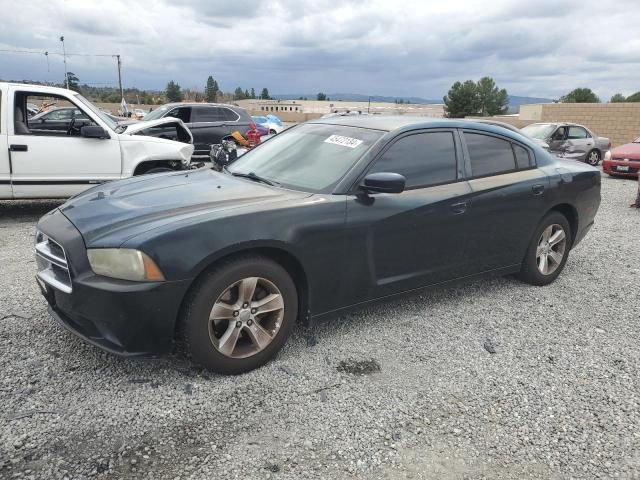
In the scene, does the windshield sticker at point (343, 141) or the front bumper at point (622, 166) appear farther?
the front bumper at point (622, 166)

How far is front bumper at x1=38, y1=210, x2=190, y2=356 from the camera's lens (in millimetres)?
2623

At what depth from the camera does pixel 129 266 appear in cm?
263

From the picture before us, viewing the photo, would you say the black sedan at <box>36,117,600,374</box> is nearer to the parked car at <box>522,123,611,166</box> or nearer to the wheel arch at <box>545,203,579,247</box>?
the wheel arch at <box>545,203,579,247</box>

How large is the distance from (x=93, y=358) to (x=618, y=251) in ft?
19.7

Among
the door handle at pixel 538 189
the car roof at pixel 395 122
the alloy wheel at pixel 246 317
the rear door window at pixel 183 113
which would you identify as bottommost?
the alloy wheel at pixel 246 317

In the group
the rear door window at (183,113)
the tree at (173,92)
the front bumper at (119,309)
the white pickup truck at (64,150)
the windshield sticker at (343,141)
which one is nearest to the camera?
the front bumper at (119,309)

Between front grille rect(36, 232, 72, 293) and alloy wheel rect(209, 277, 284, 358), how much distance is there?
2.73 ft

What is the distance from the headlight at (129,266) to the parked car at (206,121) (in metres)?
10.8

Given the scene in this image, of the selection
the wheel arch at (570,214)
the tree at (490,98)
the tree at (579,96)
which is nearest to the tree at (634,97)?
the tree at (579,96)

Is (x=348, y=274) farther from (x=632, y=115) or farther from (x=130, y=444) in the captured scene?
(x=632, y=115)

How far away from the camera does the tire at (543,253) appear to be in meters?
4.61

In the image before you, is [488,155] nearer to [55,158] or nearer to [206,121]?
[55,158]

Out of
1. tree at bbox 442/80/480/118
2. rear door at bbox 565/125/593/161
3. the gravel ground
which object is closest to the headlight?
the gravel ground

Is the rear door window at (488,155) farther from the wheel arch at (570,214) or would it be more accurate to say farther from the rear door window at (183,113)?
the rear door window at (183,113)
